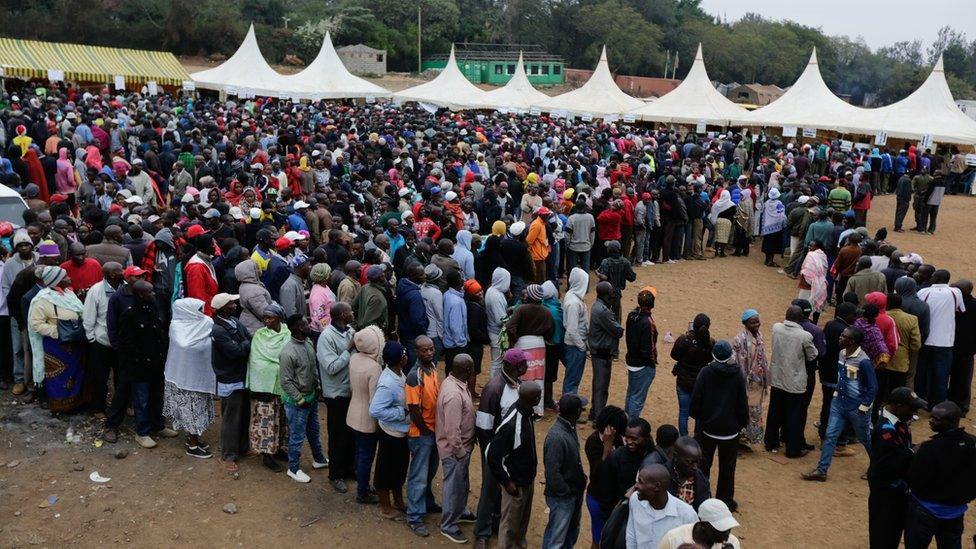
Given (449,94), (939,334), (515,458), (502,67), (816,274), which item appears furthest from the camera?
(502,67)

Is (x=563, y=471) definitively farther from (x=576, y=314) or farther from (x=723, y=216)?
(x=723, y=216)

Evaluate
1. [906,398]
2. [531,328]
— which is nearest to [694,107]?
[531,328]

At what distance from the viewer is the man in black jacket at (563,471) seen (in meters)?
4.79

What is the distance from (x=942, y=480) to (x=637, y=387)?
270cm

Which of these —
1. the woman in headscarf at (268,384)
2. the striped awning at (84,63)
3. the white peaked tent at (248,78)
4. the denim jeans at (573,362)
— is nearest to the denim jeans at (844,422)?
the denim jeans at (573,362)

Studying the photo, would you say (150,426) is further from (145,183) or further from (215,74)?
(215,74)

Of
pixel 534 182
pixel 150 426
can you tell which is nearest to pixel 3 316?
pixel 150 426

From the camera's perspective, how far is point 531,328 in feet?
22.5

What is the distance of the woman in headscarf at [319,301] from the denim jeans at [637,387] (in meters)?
2.84

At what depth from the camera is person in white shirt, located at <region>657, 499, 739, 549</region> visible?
354cm

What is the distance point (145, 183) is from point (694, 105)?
1898cm

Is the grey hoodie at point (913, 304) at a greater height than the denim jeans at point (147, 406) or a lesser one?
greater

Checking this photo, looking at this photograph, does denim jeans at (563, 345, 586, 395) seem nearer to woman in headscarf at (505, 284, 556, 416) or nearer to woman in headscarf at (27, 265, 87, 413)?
woman in headscarf at (505, 284, 556, 416)

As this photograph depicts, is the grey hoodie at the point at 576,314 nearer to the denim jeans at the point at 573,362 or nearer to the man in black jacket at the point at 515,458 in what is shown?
the denim jeans at the point at 573,362
